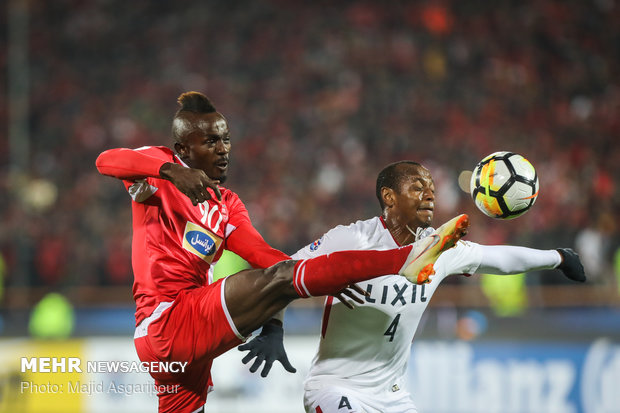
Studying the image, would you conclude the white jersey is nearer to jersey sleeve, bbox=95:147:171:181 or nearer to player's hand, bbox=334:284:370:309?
player's hand, bbox=334:284:370:309

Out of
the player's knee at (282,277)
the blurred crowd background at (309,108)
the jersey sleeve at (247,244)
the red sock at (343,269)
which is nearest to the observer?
the red sock at (343,269)

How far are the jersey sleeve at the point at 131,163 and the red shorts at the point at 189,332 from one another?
679 mm

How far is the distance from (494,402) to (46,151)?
506 inches

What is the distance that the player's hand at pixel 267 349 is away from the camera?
13.4ft

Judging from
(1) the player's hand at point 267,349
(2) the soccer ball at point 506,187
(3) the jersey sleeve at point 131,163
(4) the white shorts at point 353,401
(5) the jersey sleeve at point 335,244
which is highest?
(3) the jersey sleeve at point 131,163

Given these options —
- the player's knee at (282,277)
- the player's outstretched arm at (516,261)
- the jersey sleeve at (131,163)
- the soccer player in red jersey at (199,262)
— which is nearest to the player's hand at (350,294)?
the soccer player in red jersey at (199,262)

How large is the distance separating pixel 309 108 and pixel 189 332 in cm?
1385

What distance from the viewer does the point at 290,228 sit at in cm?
1430

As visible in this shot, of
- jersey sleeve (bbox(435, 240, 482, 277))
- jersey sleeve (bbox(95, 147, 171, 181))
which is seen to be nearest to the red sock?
jersey sleeve (bbox(435, 240, 482, 277))

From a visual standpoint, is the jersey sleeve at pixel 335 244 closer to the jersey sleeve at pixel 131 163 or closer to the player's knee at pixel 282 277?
the player's knee at pixel 282 277

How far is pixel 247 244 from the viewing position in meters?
4.40

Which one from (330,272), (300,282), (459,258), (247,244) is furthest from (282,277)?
(459,258)

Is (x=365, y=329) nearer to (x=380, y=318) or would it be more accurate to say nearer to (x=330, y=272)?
(x=380, y=318)

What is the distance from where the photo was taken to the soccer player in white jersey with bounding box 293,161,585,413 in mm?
4242
